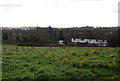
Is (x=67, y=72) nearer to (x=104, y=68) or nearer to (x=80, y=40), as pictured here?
(x=104, y=68)

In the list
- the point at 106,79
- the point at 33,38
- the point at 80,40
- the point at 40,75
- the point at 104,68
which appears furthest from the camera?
the point at 80,40

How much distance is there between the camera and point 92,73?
10469 millimetres

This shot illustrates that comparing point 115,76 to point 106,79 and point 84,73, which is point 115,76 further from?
point 84,73

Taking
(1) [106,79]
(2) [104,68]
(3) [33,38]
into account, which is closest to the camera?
(1) [106,79]

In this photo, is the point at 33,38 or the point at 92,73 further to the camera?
the point at 33,38

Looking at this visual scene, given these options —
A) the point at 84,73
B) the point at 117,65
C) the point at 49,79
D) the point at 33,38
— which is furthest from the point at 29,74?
the point at 33,38

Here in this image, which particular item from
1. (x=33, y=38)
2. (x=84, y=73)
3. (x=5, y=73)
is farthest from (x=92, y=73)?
(x=33, y=38)

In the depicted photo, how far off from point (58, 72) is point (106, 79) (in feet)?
9.98

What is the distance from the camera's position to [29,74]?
410 inches

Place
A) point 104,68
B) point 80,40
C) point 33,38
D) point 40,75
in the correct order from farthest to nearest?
point 80,40 → point 33,38 → point 104,68 → point 40,75

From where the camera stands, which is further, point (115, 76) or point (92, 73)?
point (92, 73)

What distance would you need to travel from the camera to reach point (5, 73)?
35.5 feet

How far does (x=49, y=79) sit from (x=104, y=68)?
4.00m

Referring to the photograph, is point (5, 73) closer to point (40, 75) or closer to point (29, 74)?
point (29, 74)
